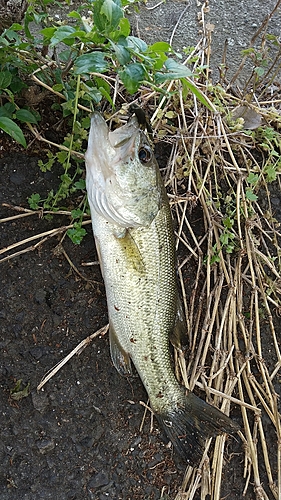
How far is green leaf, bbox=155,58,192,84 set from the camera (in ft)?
5.30

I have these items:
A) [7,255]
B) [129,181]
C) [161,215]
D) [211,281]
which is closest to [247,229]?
[211,281]

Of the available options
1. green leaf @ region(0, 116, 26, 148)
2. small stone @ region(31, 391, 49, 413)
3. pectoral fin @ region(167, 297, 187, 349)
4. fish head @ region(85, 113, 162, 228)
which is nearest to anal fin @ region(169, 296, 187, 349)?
pectoral fin @ region(167, 297, 187, 349)

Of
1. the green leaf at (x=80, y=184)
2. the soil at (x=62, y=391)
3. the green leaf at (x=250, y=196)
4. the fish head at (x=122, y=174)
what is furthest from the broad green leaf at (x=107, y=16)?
the green leaf at (x=250, y=196)

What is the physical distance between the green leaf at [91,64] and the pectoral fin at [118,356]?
39.3 inches

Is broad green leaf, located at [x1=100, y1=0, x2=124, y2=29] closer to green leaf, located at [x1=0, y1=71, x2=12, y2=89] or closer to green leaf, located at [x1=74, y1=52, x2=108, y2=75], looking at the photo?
green leaf, located at [x1=74, y1=52, x2=108, y2=75]

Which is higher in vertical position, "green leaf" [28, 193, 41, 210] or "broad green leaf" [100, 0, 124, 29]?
"broad green leaf" [100, 0, 124, 29]

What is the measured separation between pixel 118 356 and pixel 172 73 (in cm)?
112

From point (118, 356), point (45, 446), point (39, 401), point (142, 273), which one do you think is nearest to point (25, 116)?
point (142, 273)

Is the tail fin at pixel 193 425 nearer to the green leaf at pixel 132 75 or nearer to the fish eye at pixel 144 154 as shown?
the fish eye at pixel 144 154

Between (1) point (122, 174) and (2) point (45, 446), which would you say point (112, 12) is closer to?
(1) point (122, 174)

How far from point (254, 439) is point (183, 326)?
60 cm

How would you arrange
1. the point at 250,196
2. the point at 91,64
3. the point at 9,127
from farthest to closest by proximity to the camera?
1. the point at 250,196
2. the point at 9,127
3. the point at 91,64

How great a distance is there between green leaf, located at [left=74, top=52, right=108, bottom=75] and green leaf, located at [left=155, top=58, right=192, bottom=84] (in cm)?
17

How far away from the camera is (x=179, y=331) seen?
2164 mm
